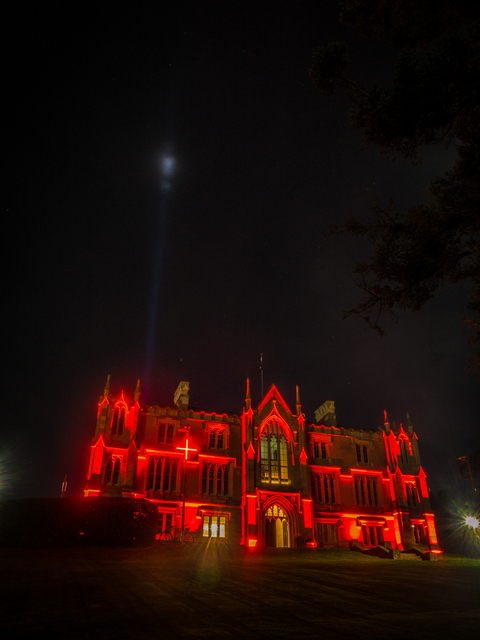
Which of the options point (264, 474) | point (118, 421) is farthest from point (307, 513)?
point (118, 421)

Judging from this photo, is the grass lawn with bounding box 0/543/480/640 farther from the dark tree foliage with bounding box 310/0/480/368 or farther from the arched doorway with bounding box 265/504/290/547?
the arched doorway with bounding box 265/504/290/547

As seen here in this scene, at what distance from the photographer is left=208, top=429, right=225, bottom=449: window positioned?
39853 mm

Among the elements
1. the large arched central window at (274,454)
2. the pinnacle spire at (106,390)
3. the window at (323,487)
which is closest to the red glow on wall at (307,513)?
the large arched central window at (274,454)

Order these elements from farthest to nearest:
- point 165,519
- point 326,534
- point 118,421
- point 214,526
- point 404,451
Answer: point 404,451 < point 326,534 < point 118,421 < point 214,526 < point 165,519

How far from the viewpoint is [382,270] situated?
557 inches

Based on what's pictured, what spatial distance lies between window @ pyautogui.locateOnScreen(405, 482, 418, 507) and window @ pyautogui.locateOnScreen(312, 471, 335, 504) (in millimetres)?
8219

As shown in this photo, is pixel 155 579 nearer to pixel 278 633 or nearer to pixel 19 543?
pixel 278 633

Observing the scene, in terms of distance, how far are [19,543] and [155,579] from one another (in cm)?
1496

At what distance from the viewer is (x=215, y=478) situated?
125 feet

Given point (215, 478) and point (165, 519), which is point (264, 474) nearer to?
point (215, 478)

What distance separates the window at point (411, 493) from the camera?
42838 millimetres

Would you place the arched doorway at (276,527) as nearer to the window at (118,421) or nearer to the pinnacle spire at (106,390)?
the window at (118,421)

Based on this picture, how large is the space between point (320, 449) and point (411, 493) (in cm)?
1061

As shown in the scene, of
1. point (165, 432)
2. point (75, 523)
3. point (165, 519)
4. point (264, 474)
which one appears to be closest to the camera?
point (75, 523)
